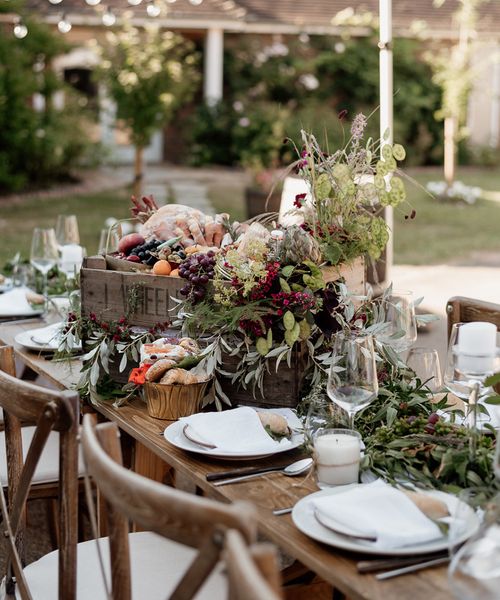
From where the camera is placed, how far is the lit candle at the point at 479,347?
2.31 m

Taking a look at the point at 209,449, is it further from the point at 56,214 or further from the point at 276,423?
the point at 56,214

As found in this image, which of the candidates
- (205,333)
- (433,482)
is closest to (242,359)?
(205,333)

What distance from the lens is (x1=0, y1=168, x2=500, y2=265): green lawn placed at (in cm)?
1146

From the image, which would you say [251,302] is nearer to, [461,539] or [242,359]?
[242,359]

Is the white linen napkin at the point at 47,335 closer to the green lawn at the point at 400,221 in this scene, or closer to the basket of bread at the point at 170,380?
the basket of bread at the point at 170,380

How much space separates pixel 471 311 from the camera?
3.63m

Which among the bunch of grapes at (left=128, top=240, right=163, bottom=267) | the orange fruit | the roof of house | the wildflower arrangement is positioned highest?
the roof of house

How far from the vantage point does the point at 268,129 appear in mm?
17125

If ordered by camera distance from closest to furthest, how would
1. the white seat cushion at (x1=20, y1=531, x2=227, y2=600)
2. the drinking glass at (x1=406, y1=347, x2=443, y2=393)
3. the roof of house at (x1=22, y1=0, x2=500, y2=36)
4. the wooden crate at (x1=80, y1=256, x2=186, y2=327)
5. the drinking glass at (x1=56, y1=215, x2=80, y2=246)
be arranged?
the white seat cushion at (x1=20, y1=531, x2=227, y2=600)
the drinking glass at (x1=406, y1=347, x2=443, y2=393)
the wooden crate at (x1=80, y1=256, x2=186, y2=327)
the drinking glass at (x1=56, y1=215, x2=80, y2=246)
the roof of house at (x1=22, y1=0, x2=500, y2=36)

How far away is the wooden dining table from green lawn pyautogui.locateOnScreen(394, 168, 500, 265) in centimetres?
705

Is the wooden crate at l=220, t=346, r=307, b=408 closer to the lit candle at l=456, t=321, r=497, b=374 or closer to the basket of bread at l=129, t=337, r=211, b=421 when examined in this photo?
the basket of bread at l=129, t=337, r=211, b=421

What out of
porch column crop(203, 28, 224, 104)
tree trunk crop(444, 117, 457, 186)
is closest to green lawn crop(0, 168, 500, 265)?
tree trunk crop(444, 117, 457, 186)

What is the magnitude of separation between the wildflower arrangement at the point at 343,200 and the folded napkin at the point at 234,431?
56 centimetres

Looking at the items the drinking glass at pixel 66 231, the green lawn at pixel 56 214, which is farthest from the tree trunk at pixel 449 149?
the drinking glass at pixel 66 231
